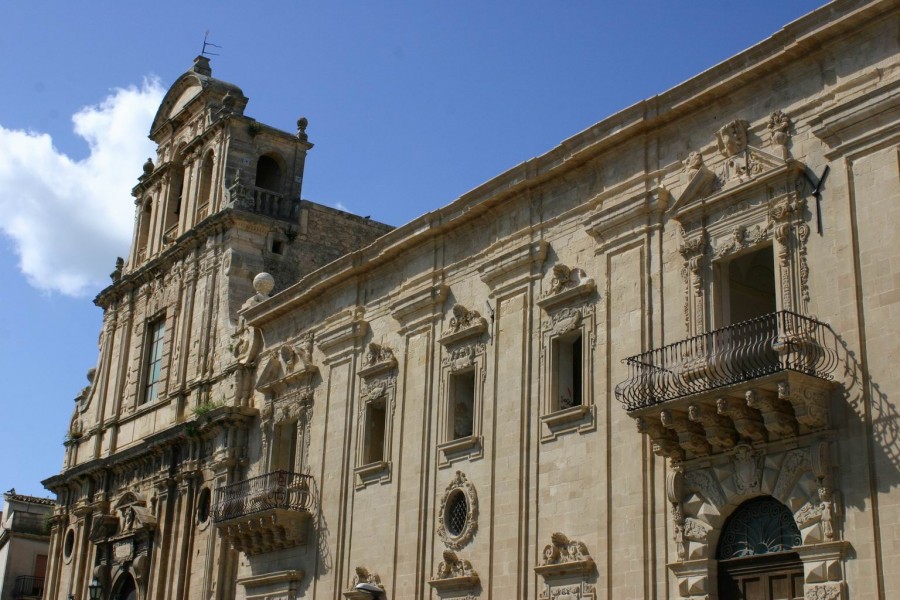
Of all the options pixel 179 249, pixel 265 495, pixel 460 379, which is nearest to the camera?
pixel 460 379

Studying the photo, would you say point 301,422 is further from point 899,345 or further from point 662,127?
point 899,345

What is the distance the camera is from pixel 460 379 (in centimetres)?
2075

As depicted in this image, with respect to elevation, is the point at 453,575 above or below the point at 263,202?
below

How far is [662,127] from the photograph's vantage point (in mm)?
17734

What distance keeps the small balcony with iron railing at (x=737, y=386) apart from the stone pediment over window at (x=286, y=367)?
33.4ft

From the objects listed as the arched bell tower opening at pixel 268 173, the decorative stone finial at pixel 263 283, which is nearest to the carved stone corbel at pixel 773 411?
the decorative stone finial at pixel 263 283

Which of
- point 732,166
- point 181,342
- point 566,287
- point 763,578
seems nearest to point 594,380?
point 566,287

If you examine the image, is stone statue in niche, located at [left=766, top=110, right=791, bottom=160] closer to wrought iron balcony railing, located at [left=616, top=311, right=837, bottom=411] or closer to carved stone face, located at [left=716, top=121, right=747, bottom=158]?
carved stone face, located at [left=716, top=121, right=747, bottom=158]

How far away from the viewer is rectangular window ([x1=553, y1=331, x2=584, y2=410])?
60.5ft

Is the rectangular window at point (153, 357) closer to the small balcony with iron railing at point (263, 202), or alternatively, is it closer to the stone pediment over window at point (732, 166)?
the small balcony with iron railing at point (263, 202)

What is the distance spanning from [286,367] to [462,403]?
6.09 m

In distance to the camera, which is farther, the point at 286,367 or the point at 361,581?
the point at 286,367

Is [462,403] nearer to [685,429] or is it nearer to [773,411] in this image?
[685,429]

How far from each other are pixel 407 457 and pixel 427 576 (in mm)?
2155
